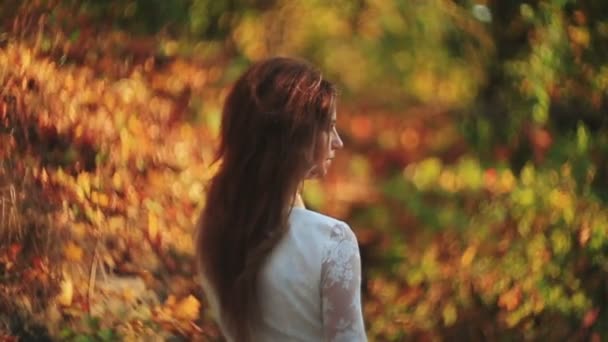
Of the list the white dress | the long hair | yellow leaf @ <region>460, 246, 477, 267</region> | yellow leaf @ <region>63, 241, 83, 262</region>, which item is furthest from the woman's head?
yellow leaf @ <region>63, 241, 83, 262</region>

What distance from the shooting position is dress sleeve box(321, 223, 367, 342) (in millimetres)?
2191

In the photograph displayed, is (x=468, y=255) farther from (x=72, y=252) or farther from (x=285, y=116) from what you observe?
(x=285, y=116)

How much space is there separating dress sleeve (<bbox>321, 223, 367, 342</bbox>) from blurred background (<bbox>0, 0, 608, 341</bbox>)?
1526mm

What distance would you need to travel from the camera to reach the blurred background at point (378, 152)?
3.75m

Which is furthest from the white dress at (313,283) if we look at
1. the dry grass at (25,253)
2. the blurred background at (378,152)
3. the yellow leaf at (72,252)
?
the dry grass at (25,253)

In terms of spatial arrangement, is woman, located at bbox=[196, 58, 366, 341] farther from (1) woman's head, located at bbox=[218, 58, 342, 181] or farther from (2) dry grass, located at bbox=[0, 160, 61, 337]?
(2) dry grass, located at bbox=[0, 160, 61, 337]

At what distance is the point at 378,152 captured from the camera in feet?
12.3

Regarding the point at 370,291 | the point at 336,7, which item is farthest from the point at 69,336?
the point at 336,7

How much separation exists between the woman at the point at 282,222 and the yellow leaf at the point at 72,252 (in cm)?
187

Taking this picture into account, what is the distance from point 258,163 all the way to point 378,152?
1.55 metres

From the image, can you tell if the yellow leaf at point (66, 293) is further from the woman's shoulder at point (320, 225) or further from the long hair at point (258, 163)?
the woman's shoulder at point (320, 225)

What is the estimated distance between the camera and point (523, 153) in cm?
389

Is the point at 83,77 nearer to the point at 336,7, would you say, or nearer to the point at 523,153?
the point at 336,7

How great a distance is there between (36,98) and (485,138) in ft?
5.20
